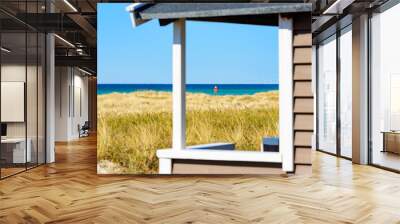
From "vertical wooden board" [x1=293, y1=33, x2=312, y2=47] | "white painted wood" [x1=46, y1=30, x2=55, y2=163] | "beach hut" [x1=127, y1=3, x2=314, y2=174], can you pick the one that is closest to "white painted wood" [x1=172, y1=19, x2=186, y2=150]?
"beach hut" [x1=127, y1=3, x2=314, y2=174]

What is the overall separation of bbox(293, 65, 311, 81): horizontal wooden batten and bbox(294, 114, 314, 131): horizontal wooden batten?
1.62 ft

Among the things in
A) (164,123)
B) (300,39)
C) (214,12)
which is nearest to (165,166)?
(164,123)

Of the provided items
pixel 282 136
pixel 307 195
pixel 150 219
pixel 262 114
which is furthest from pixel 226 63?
pixel 150 219

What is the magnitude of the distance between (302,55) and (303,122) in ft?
2.93

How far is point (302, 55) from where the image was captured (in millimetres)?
5453

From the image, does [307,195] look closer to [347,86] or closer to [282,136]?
[282,136]

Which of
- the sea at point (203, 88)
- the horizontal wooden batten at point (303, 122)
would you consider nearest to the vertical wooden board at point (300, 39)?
the sea at point (203, 88)

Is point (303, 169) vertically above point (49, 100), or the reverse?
point (49, 100)

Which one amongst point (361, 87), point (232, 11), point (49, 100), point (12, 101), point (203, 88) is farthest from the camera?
point (49, 100)

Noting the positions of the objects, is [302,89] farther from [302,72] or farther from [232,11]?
[232,11]

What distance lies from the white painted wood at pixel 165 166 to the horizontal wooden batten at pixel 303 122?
178 cm

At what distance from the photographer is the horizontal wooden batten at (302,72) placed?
5434 mm

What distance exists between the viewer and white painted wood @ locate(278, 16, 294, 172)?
548 centimetres

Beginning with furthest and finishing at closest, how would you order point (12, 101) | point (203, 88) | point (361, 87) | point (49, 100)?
1. point (49, 100)
2. point (361, 87)
3. point (12, 101)
4. point (203, 88)
